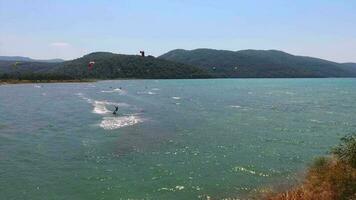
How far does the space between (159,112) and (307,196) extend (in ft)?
188

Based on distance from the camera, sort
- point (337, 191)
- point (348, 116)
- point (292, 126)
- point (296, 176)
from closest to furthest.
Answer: point (337, 191) < point (296, 176) < point (292, 126) < point (348, 116)

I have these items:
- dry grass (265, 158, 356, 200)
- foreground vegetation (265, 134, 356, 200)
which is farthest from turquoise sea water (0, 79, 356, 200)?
dry grass (265, 158, 356, 200)

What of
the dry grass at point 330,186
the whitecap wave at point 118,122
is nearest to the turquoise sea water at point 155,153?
the whitecap wave at point 118,122

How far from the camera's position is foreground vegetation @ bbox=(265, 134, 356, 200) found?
23589mm

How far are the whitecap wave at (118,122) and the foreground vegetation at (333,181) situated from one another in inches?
1316

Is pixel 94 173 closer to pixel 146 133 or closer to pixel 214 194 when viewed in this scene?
pixel 214 194

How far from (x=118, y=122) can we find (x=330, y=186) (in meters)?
42.3

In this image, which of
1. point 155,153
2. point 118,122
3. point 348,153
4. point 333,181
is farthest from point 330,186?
point 118,122

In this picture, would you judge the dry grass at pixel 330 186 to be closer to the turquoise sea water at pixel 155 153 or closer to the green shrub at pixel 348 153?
the green shrub at pixel 348 153

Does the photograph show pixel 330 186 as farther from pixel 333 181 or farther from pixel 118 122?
pixel 118 122

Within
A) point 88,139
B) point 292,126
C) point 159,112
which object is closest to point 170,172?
point 88,139

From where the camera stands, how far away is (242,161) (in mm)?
37844

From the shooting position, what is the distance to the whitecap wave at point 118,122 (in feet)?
195

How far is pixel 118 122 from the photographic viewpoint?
64062 mm
